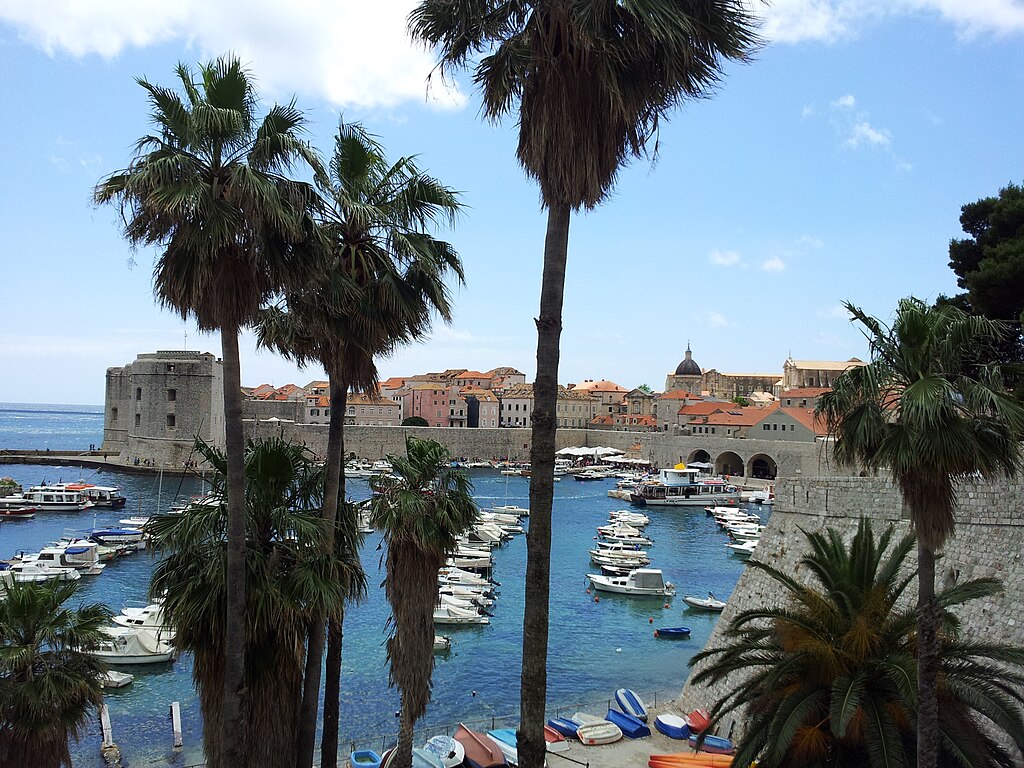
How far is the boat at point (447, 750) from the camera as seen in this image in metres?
15.6

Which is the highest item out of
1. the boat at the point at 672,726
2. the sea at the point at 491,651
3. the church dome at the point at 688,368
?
the church dome at the point at 688,368

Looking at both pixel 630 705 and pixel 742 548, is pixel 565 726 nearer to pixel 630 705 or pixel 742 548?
pixel 630 705

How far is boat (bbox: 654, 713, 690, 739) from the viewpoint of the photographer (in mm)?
16422

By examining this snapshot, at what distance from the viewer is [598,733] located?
1717cm

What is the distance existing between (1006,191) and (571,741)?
56.4 ft

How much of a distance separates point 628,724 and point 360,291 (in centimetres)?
1264

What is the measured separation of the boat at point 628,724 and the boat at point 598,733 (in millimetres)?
142

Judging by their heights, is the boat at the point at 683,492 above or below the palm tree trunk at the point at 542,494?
below

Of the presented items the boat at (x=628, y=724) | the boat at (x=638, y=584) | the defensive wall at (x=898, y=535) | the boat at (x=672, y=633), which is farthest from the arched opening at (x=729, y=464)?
the boat at (x=628, y=724)

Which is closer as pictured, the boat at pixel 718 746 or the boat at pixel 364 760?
the boat at pixel 718 746

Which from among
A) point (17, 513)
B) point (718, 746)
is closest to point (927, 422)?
point (718, 746)

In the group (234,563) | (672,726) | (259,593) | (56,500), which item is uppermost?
(234,563)

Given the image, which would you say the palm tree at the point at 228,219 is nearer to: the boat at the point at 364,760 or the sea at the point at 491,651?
the sea at the point at 491,651

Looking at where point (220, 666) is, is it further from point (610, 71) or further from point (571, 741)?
point (571, 741)
